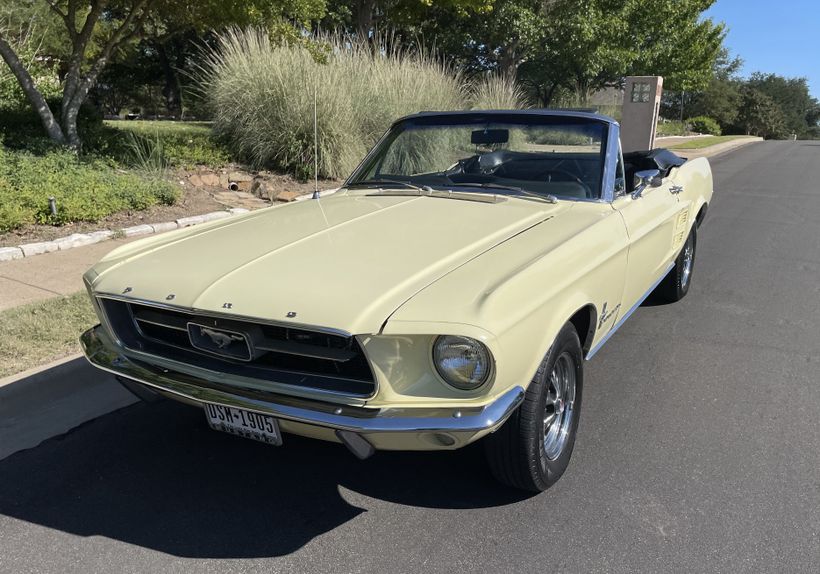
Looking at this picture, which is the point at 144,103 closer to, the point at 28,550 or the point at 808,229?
the point at 808,229

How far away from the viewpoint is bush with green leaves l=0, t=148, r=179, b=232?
22.4 ft

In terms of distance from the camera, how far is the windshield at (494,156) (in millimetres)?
3865

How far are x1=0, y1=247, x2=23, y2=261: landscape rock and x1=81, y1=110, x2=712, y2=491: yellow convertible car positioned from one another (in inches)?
141

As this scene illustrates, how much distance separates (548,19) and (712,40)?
15.0 metres

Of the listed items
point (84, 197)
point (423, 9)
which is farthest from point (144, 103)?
point (84, 197)

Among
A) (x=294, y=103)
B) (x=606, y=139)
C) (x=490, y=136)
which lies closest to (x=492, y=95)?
(x=294, y=103)

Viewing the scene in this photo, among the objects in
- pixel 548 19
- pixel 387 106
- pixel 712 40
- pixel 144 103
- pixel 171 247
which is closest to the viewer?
pixel 171 247

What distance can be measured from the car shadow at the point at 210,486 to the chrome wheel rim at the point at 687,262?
3.18m

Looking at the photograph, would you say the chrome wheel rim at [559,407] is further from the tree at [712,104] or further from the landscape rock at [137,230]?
the tree at [712,104]

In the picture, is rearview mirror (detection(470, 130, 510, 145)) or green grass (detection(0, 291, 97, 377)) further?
rearview mirror (detection(470, 130, 510, 145))

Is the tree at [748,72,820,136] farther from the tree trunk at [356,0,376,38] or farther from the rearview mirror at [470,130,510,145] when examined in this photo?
the rearview mirror at [470,130,510,145]

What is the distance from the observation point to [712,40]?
31.9 m

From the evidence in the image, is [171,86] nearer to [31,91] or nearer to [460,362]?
[31,91]

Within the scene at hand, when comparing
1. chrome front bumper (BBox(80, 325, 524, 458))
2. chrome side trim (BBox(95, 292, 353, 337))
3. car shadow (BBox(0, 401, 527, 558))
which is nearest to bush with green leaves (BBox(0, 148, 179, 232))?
car shadow (BBox(0, 401, 527, 558))
